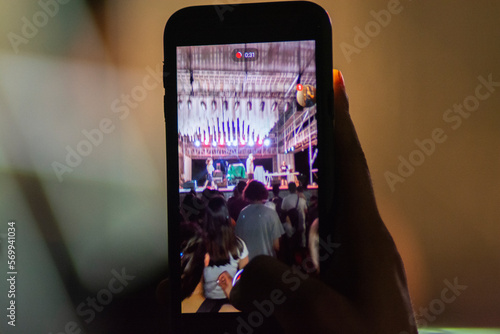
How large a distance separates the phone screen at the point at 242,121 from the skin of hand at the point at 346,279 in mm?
31

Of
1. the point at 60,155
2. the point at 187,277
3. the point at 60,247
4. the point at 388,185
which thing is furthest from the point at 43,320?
the point at 388,185

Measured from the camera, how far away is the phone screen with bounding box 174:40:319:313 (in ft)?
1.13
